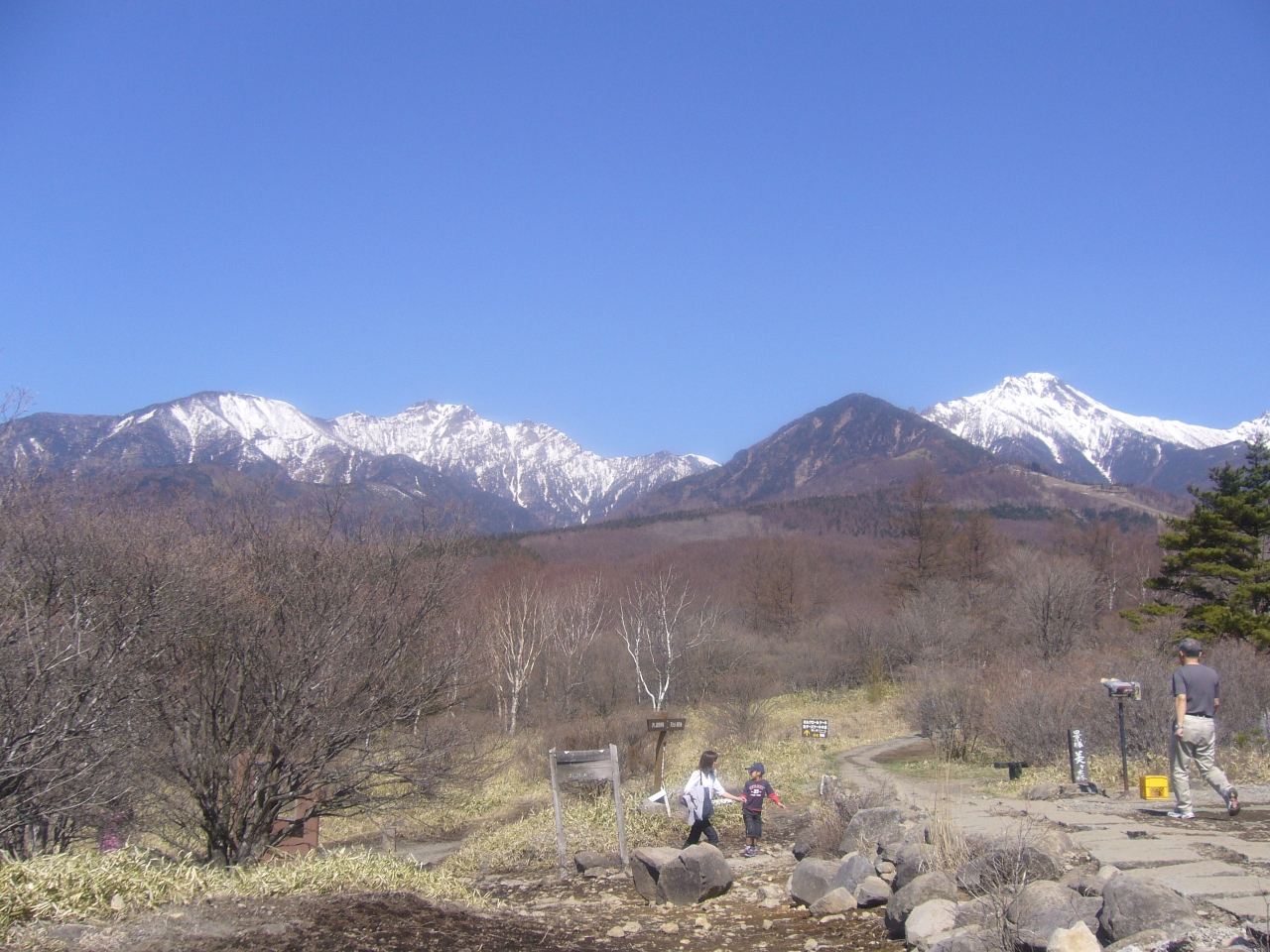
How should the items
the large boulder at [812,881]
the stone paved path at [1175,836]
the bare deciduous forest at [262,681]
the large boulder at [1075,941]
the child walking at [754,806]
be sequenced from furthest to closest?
the child walking at [754,806]
the bare deciduous forest at [262,681]
the large boulder at [812,881]
the stone paved path at [1175,836]
the large boulder at [1075,941]

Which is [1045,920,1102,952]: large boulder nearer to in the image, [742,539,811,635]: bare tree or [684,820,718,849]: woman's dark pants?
[684,820,718,849]: woman's dark pants

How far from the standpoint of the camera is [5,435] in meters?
15.9

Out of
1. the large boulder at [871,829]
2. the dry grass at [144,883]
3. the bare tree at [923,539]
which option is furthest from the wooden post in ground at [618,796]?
the bare tree at [923,539]

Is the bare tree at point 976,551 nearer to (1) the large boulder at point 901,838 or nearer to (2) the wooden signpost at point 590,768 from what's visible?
(2) the wooden signpost at point 590,768

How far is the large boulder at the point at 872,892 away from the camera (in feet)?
28.7

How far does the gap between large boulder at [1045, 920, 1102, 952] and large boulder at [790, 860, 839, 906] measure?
3851 mm

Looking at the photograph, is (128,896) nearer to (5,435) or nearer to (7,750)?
(7,750)

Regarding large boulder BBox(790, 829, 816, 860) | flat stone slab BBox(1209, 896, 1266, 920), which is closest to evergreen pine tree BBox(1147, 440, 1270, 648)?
large boulder BBox(790, 829, 816, 860)

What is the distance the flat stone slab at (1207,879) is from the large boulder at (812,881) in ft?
9.39

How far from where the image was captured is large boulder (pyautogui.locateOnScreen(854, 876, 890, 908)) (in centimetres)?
874

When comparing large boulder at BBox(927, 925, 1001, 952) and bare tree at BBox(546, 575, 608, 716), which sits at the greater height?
large boulder at BBox(927, 925, 1001, 952)

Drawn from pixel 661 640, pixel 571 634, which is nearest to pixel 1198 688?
pixel 571 634

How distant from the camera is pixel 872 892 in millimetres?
8758

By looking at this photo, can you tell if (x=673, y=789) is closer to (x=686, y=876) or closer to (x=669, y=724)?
(x=669, y=724)
